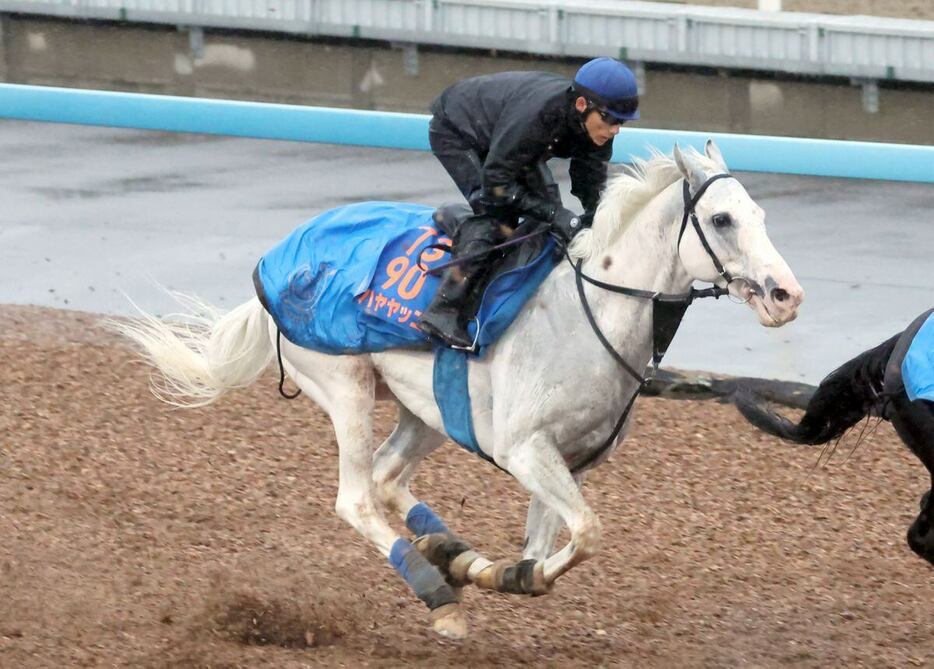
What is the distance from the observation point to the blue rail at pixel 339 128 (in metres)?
11.8

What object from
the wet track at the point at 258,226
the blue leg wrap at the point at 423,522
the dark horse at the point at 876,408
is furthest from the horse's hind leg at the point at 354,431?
the wet track at the point at 258,226

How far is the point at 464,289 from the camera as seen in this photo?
4887 mm

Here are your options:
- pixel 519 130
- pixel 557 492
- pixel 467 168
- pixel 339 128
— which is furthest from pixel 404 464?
pixel 339 128

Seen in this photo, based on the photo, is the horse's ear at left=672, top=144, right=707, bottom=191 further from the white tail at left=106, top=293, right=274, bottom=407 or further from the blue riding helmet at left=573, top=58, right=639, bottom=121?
the white tail at left=106, top=293, right=274, bottom=407

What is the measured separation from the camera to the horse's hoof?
4.95 meters

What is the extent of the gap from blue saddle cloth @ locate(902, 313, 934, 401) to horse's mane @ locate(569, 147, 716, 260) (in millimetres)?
850

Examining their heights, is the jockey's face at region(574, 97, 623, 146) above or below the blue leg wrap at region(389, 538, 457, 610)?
above

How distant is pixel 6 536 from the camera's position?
5895mm

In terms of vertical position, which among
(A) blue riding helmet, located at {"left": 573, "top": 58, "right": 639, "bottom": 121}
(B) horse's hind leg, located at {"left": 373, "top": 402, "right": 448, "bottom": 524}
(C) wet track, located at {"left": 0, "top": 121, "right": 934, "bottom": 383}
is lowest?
(C) wet track, located at {"left": 0, "top": 121, "right": 934, "bottom": 383}

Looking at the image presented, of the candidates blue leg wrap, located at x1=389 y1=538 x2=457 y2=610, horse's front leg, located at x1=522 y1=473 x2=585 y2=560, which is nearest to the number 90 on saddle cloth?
horse's front leg, located at x1=522 y1=473 x2=585 y2=560

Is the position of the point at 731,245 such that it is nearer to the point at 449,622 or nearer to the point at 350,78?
the point at 449,622

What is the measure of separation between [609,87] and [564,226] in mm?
564

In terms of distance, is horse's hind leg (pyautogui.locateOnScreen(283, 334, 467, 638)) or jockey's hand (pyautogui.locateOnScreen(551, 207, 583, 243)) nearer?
jockey's hand (pyautogui.locateOnScreen(551, 207, 583, 243))

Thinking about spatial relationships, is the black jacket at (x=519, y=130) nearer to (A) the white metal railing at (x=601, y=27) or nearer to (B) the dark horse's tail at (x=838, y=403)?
(B) the dark horse's tail at (x=838, y=403)
